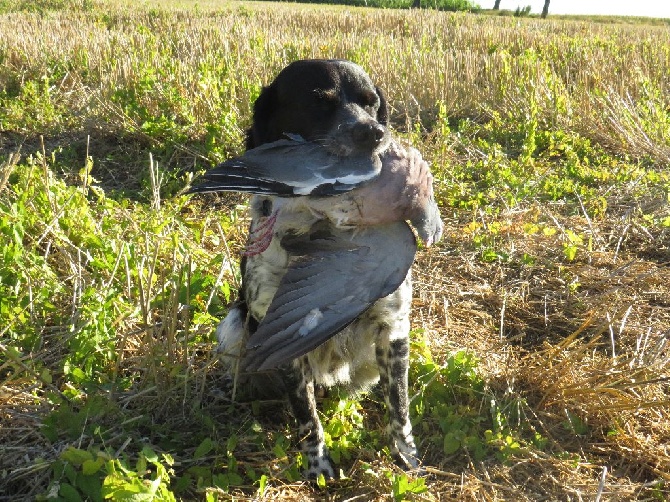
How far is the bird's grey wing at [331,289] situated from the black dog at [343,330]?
0.57 metres

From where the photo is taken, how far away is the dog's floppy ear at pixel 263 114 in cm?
285

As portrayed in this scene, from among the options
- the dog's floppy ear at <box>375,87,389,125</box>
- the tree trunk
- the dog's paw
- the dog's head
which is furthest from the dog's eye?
the tree trunk

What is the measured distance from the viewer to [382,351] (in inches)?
107

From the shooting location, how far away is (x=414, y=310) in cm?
379

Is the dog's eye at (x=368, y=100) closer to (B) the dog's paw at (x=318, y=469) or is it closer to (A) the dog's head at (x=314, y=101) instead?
(A) the dog's head at (x=314, y=101)

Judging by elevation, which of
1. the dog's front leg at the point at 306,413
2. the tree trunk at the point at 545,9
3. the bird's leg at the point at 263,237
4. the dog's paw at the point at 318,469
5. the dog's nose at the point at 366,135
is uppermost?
the dog's nose at the point at 366,135

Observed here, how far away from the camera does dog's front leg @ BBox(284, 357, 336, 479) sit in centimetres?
268

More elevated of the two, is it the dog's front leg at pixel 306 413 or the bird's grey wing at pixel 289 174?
the bird's grey wing at pixel 289 174

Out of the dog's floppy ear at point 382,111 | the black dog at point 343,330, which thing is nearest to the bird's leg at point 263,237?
the black dog at point 343,330

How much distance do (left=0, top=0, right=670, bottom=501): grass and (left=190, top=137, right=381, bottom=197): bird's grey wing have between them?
0.90 m

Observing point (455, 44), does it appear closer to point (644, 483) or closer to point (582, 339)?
point (582, 339)

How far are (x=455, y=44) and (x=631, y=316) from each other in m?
7.97

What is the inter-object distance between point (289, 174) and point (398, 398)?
1246mm

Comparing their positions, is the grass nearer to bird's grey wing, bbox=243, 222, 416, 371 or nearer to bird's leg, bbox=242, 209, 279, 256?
bird's leg, bbox=242, 209, 279, 256
